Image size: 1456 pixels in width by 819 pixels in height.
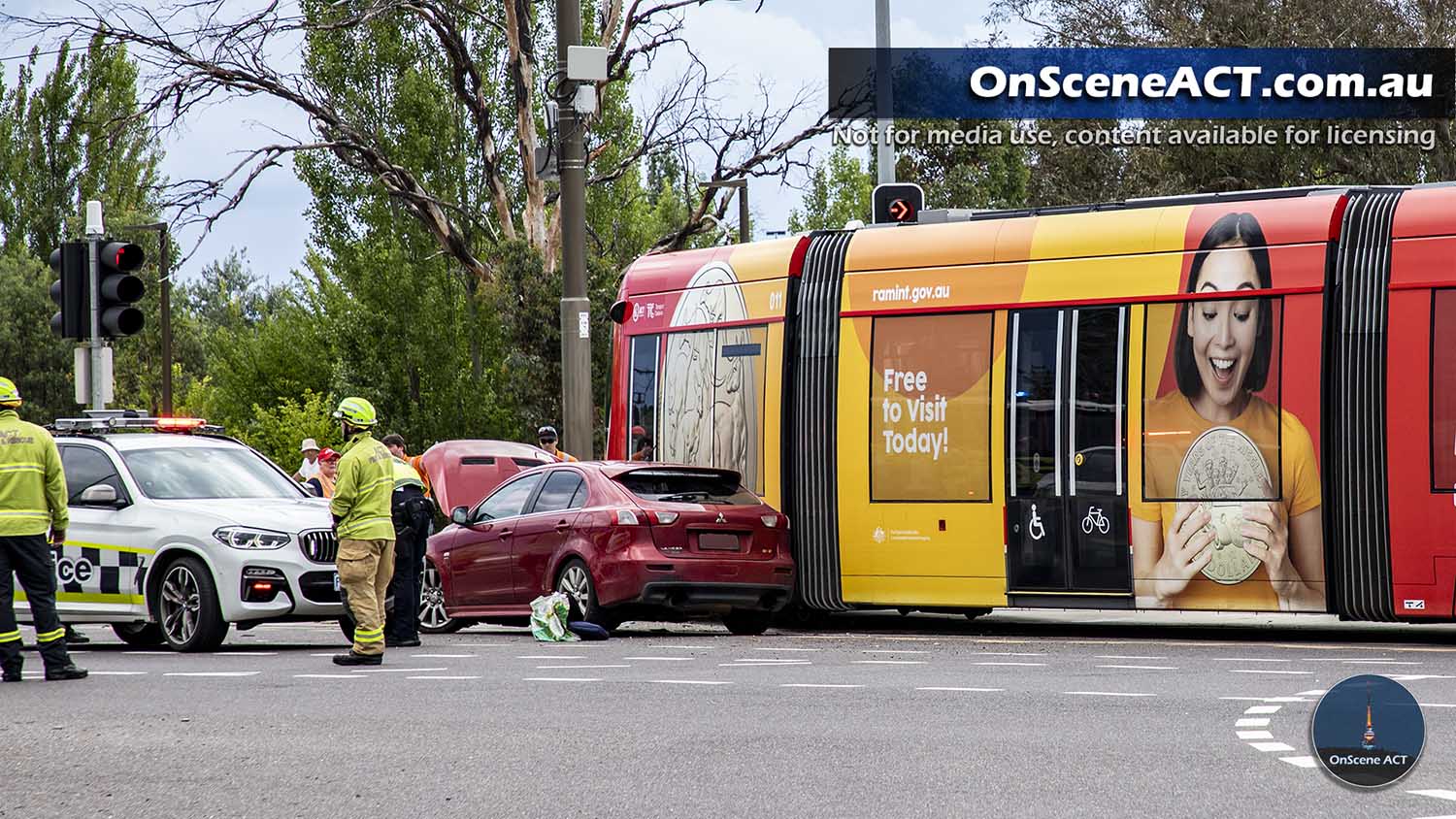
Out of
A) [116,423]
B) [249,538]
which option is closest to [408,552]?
[249,538]

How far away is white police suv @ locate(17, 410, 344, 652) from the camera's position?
15.0 metres

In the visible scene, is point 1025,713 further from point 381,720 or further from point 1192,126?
point 1192,126

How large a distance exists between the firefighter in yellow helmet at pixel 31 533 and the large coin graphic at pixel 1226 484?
7.64 m

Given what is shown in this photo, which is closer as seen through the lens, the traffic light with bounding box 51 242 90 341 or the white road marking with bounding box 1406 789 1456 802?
the white road marking with bounding box 1406 789 1456 802

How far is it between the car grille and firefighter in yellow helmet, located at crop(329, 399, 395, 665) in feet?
3.49

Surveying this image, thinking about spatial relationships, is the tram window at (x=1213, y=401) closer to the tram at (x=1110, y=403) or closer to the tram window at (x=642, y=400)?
the tram at (x=1110, y=403)

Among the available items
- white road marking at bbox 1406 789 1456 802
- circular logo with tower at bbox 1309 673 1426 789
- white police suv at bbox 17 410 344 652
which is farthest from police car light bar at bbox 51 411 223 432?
circular logo with tower at bbox 1309 673 1426 789

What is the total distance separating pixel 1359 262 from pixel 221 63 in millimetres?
21055

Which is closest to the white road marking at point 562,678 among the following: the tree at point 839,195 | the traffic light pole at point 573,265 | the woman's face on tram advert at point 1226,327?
the woman's face on tram advert at point 1226,327

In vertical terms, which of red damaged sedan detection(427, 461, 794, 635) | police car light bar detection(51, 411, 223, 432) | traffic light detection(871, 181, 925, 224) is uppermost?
traffic light detection(871, 181, 925, 224)

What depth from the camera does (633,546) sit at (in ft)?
52.3

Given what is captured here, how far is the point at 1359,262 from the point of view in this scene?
1430 centimetres

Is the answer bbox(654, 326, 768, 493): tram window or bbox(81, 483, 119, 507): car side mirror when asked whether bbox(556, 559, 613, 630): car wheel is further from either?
bbox(81, 483, 119, 507): car side mirror

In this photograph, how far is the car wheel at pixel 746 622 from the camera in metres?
17.1
